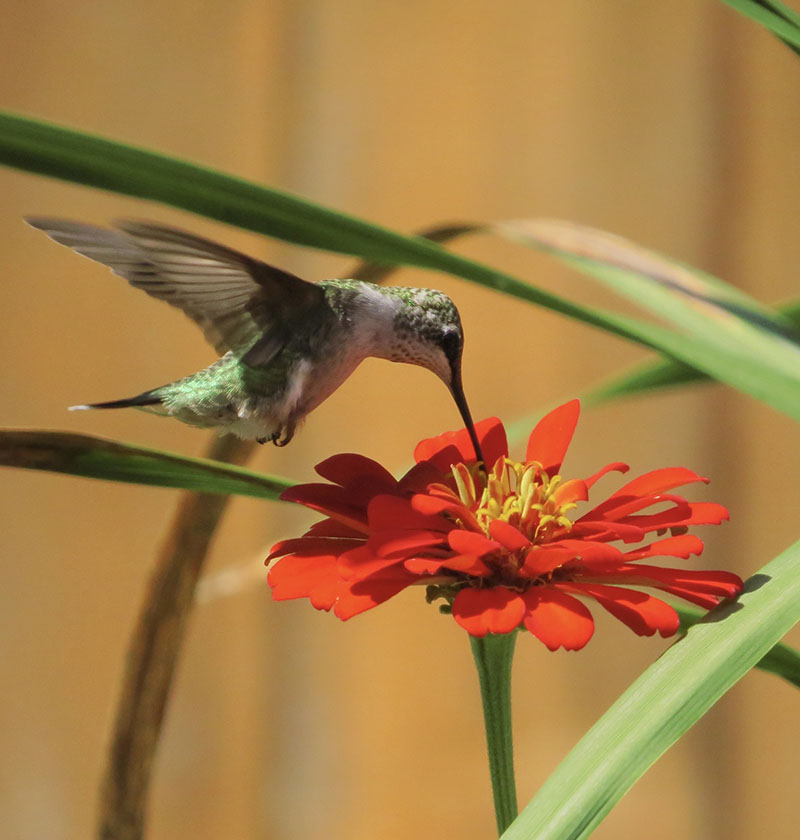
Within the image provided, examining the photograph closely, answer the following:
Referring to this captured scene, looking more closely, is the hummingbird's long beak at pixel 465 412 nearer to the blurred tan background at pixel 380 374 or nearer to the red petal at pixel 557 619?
the red petal at pixel 557 619

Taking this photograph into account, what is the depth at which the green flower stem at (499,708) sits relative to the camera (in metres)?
0.33

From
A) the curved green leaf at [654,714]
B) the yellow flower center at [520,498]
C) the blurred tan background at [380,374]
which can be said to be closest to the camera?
the curved green leaf at [654,714]

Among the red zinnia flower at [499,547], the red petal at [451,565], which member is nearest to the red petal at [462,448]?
the red zinnia flower at [499,547]

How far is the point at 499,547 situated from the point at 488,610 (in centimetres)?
2

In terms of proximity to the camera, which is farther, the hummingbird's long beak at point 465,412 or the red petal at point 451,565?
the hummingbird's long beak at point 465,412

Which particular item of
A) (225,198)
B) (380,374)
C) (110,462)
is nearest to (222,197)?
(225,198)

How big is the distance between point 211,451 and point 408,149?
81 cm

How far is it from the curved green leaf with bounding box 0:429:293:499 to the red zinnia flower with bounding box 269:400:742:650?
5 centimetres

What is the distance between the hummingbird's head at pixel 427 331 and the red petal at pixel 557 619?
0.17m

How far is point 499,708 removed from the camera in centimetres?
33

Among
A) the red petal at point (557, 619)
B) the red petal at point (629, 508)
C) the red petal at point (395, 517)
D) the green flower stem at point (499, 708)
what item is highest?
the red petal at point (629, 508)

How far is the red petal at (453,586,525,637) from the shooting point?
26 centimetres

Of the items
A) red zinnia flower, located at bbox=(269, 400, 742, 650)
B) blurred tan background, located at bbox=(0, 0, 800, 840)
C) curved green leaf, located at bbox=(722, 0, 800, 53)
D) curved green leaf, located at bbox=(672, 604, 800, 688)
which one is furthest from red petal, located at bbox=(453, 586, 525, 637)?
blurred tan background, located at bbox=(0, 0, 800, 840)

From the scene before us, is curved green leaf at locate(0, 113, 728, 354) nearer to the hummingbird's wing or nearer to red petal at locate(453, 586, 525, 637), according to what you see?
the hummingbird's wing
